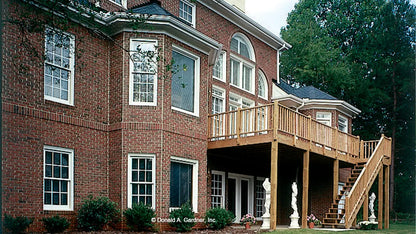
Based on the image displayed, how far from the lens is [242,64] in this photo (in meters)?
21.2

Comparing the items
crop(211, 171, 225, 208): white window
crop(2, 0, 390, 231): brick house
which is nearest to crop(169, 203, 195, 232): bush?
crop(2, 0, 390, 231): brick house

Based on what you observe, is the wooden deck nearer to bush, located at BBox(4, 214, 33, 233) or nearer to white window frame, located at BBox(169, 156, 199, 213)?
white window frame, located at BBox(169, 156, 199, 213)

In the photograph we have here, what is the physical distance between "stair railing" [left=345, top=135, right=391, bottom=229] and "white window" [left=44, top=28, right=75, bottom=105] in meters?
10.2

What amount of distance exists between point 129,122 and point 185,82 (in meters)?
2.49

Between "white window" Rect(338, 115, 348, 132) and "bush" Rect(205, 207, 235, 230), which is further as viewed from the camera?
"white window" Rect(338, 115, 348, 132)

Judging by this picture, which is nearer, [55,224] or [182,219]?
[55,224]

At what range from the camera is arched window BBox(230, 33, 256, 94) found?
20688mm

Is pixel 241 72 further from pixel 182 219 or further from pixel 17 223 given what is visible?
pixel 17 223

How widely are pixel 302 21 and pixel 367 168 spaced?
53.6ft

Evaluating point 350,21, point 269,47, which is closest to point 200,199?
point 269,47

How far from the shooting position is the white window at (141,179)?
45.5 feet

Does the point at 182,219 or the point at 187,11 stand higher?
the point at 187,11

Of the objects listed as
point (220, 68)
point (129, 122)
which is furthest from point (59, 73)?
point (220, 68)

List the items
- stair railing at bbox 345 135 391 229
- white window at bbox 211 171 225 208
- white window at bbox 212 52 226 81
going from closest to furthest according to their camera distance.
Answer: stair railing at bbox 345 135 391 229
white window at bbox 211 171 225 208
white window at bbox 212 52 226 81
